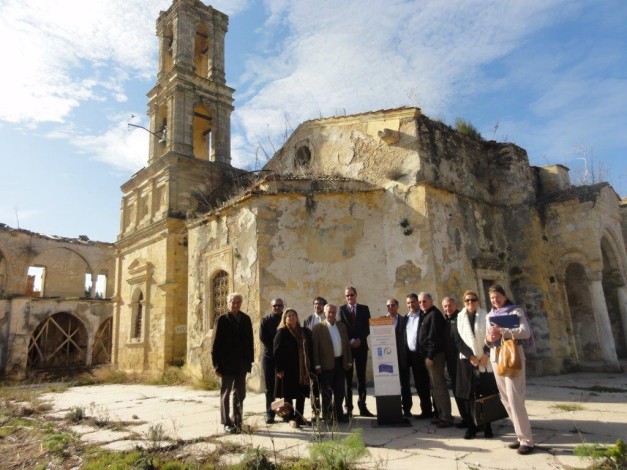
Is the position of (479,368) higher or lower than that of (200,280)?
lower

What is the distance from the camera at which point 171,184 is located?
15.3m

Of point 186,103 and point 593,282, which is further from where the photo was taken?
point 186,103

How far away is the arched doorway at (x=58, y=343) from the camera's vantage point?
863 inches

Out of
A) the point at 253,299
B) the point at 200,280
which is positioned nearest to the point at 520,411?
the point at 253,299

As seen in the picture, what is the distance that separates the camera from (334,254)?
10.5m

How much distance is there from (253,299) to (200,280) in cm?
286

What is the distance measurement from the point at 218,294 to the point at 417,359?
7026mm

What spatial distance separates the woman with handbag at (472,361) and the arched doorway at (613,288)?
32.5ft

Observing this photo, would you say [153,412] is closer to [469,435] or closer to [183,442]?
[183,442]

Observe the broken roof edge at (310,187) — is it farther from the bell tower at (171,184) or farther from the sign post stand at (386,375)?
the sign post stand at (386,375)

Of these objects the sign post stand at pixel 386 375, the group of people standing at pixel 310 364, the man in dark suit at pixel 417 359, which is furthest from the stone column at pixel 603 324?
the group of people standing at pixel 310 364

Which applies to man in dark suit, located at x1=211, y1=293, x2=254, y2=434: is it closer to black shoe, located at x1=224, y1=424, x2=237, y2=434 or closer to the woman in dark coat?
black shoe, located at x1=224, y1=424, x2=237, y2=434

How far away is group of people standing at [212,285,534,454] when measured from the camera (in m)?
5.17

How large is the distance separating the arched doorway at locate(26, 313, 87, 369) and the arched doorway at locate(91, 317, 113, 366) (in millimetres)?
510
